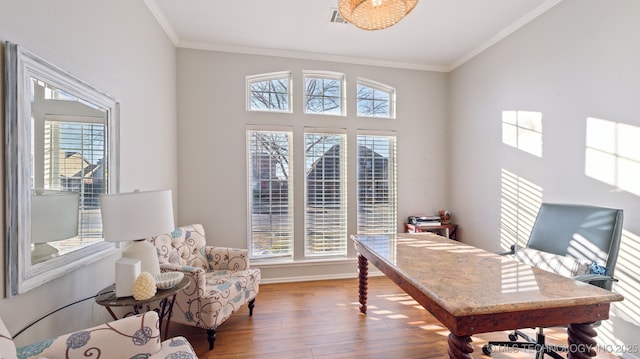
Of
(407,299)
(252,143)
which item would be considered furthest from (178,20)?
(407,299)

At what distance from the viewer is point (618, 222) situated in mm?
1895

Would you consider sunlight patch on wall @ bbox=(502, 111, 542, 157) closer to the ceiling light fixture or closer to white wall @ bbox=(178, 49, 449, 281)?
white wall @ bbox=(178, 49, 449, 281)

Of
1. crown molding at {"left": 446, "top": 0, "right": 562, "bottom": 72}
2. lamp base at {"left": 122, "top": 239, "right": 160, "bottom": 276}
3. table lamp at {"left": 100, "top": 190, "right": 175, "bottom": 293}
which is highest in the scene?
crown molding at {"left": 446, "top": 0, "right": 562, "bottom": 72}

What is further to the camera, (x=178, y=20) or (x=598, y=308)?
(x=178, y=20)

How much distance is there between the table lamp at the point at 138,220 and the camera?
1574 mm

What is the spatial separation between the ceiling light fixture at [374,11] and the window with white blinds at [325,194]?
6.16 ft

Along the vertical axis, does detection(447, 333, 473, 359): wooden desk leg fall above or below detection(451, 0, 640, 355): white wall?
below

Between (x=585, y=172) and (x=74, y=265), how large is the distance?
365 cm

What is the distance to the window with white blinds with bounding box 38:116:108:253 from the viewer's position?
Answer: 142 centimetres

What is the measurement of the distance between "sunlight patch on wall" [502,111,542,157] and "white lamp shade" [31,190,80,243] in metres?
3.71

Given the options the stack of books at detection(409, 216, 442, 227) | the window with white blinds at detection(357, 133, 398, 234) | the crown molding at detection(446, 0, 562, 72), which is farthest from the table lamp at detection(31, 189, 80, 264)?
the crown molding at detection(446, 0, 562, 72)

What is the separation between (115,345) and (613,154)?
3.34m

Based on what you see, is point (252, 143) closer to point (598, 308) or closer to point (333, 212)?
point (333, 212)

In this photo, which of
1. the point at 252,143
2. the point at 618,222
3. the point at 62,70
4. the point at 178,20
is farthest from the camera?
the point at 252,143
